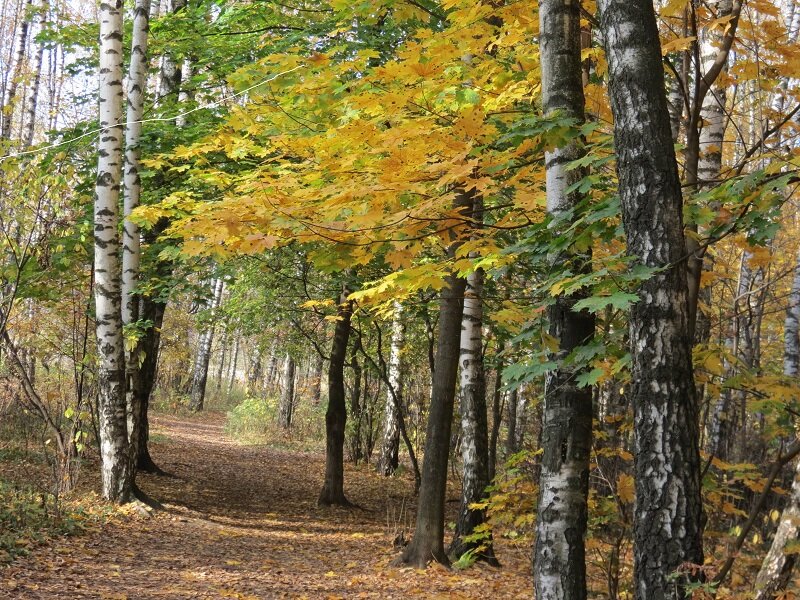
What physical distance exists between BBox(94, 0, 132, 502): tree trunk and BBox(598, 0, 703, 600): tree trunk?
21.6 feet

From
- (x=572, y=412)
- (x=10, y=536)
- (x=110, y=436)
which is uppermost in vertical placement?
(x=572, y=412)

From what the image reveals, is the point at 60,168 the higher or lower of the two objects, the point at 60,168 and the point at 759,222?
the higher

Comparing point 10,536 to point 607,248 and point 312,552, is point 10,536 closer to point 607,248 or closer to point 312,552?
point 312,552

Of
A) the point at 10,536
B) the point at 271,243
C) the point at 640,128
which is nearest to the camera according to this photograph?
the point at 640,128

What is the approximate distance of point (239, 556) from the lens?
7414mm

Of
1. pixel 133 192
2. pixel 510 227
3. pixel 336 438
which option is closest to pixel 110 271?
pixel 133 192

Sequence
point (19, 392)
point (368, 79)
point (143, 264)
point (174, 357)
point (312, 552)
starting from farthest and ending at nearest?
point (174, 357) → point (143, 264) → point (19, 392) → point (312, 552) → point (368, 79)

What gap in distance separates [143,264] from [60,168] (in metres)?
2.09

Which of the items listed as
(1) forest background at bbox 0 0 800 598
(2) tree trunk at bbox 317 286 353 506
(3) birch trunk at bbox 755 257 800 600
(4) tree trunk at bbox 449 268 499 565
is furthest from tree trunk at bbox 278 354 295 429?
(3) birch trunk at bbox 755 257 800 600

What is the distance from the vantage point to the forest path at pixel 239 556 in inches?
227

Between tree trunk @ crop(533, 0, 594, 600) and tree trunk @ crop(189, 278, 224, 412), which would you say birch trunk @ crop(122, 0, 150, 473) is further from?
tree trunk @ crop(189, 278, 224, 412)

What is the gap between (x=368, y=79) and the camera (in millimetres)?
4602

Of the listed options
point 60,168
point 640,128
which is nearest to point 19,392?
point 60,168

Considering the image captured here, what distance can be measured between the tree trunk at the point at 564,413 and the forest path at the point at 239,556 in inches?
106
